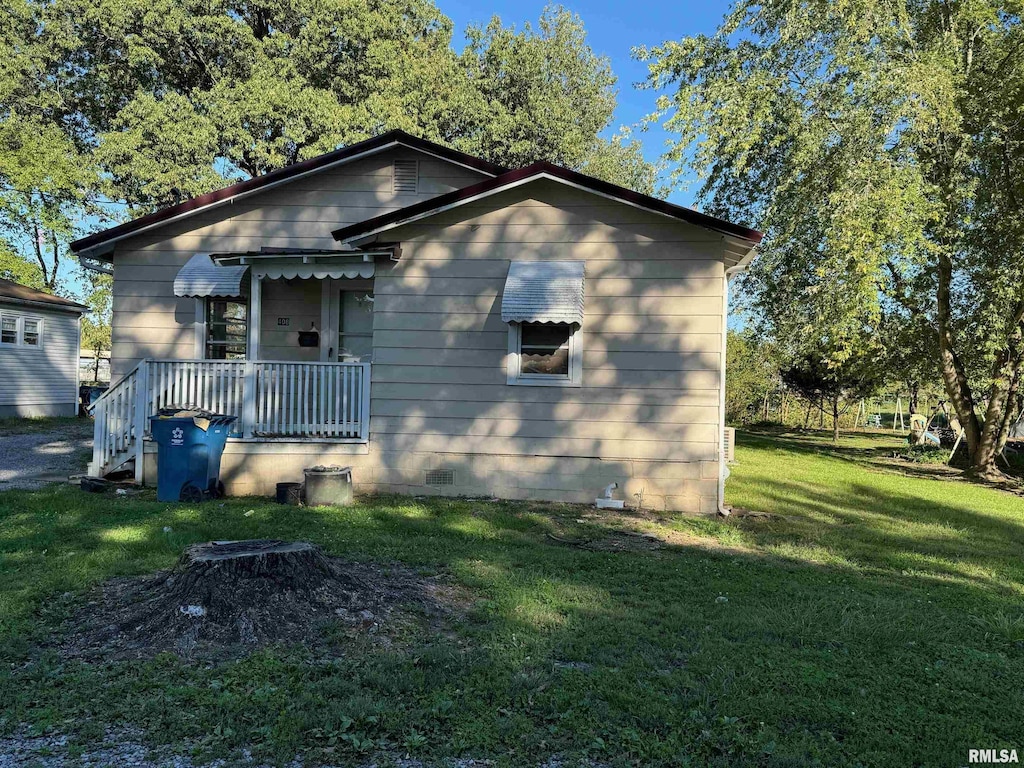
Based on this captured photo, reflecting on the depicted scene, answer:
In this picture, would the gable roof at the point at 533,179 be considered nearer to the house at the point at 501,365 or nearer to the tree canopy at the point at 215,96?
the house at the point at 501,365

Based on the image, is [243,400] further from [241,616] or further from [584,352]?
[241,616]

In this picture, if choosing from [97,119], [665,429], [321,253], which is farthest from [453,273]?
[97,119]

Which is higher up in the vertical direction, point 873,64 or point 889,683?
point 873,64

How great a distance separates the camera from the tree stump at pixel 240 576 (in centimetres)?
399

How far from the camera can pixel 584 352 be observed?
27.5 feet

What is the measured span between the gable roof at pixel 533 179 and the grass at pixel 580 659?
360 centimetres

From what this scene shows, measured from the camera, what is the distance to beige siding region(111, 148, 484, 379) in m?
9.91

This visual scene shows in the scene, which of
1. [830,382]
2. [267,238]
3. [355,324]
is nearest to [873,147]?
[355,324]

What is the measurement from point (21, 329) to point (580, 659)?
21.8 m

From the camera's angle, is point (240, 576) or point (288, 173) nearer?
point (240, 576)

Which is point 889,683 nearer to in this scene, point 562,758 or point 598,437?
point 562,758

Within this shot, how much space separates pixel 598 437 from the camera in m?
8.37

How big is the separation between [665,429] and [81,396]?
22824 millimetres

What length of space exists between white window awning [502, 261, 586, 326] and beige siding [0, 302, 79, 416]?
58.5 ft
